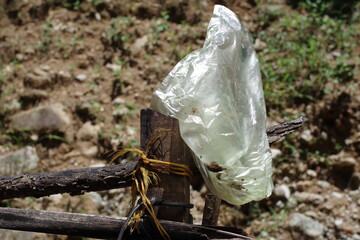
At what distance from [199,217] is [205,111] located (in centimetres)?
192

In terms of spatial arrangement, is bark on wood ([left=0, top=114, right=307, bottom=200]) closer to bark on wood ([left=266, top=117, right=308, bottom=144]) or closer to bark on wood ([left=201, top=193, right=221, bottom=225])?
bark on wood ([left=266, top=117, right=308, bottom=144])

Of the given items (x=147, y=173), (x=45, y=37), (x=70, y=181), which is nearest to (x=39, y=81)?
(x=45, y=37)

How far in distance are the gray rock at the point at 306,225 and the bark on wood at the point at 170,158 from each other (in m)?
1.77

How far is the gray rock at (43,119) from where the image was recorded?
3723 mm

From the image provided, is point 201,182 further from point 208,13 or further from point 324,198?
point 208,13

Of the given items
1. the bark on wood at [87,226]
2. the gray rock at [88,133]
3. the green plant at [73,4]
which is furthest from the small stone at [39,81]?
the bark on wood at [87,226]

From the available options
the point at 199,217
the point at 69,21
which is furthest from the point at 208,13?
the point at 199,217

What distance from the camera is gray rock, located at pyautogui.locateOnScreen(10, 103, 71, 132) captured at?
372cm

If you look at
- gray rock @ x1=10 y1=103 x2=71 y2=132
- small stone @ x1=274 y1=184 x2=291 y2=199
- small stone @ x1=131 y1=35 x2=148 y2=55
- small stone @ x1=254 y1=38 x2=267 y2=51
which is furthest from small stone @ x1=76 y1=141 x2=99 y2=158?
small stone @ x1=254 y1=38 x2=267 y2=51

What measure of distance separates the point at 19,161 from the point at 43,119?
1.43 feet

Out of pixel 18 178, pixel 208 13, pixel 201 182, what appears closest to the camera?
pixel 18 178

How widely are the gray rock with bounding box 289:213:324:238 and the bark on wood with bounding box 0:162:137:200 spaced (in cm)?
188

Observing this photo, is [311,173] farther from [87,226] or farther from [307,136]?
[87,226]

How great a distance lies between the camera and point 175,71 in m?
1.59
